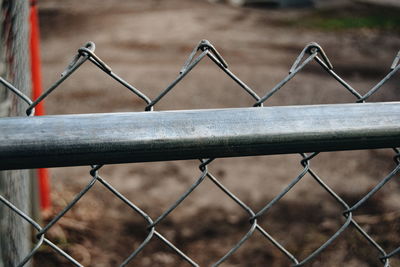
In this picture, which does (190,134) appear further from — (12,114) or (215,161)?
(215,161)

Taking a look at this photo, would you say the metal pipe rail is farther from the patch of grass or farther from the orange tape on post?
the patch of grass

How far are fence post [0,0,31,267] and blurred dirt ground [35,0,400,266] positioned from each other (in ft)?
3.07

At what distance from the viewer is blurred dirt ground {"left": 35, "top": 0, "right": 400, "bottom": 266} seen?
2559mm

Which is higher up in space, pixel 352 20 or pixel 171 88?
pixel 352 20

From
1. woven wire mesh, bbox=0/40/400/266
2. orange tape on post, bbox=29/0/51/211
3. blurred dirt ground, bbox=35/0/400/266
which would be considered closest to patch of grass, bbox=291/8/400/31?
blurred dirt ground, bbox=35/0/400/266

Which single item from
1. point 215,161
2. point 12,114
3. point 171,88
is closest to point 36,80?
point 12,114

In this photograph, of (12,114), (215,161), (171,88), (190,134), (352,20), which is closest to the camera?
(190,134)

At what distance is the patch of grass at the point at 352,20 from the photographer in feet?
23.4

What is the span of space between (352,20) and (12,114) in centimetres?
677

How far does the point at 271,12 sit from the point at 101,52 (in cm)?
319

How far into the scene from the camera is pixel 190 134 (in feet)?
2.68

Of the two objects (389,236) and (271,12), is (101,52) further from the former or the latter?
(389,236)

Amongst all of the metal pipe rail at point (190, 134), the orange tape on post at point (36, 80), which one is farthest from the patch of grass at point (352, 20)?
the metal pipe rail at point (190, 134)

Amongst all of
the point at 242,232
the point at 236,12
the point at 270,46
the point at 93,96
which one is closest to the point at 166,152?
the point at 242,232
